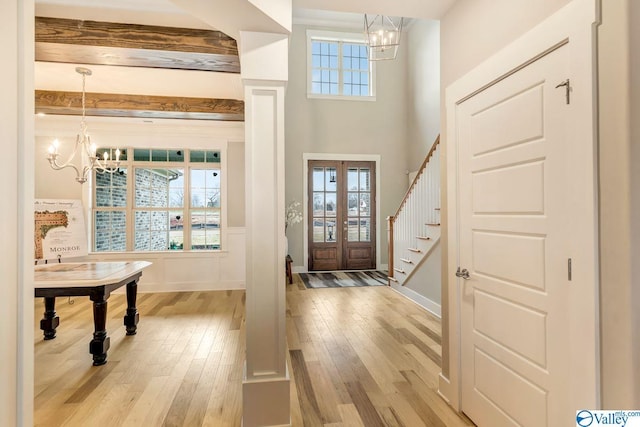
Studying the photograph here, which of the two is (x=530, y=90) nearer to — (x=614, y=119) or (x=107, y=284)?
(x=614, y=119)

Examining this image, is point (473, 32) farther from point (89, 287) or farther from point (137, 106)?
point (137, 106)

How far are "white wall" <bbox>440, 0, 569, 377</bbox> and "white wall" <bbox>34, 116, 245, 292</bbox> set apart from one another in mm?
3820

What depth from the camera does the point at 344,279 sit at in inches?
247

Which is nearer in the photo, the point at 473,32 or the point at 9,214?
the point at 9,214

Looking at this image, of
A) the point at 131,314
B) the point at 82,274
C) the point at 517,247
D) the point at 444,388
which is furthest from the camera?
the point at 131,314

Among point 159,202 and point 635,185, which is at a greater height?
point 159,202

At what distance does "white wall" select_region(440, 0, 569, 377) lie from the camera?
1.52 meters

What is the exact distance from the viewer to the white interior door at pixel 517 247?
136 centimetres

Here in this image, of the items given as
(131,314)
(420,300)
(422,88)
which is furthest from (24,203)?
(422,88)

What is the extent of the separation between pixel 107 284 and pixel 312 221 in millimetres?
4669

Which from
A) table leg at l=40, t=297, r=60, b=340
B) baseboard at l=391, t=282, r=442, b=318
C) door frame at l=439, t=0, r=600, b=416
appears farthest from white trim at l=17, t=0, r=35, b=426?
baseboard at l=391, t=282, r=442, b=318

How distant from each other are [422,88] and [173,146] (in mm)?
5072

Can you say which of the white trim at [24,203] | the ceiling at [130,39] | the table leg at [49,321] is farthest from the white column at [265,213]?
the table leg at [49,321]

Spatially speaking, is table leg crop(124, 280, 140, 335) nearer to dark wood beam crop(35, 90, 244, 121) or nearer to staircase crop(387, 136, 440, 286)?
Answer: dark wood beam crop(35, 90, 244, 121)
